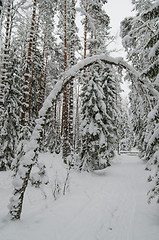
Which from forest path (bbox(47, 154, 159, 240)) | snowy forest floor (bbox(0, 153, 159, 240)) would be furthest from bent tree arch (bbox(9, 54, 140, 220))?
forest path (bbox(47, 154, 159, 240))

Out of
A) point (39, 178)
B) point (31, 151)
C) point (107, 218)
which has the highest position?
point (31, 151)

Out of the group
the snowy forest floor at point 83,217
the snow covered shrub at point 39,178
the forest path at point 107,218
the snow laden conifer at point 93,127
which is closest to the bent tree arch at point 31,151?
the snowy forest floor at point 83,217

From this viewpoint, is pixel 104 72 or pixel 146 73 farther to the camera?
pixel 104 72

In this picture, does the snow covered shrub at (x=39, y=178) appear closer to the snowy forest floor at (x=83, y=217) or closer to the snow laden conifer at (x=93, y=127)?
the snowy forest floor at (x=83, y=217)

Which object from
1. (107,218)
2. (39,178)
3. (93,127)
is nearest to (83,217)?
(107,218)

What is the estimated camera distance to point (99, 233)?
3.52m

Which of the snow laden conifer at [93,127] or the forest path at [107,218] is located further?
the snow laden conifer at [93,127]

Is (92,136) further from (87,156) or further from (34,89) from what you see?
(34,89)

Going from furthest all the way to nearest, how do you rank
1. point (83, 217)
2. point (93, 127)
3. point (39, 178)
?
point (93, 127), point (39, 178), point (83, 217)

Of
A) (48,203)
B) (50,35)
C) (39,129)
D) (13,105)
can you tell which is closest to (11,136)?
(13,105)

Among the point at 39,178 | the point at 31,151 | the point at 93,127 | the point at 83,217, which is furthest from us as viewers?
the point at 93,127

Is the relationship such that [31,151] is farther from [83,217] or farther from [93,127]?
[93,127]

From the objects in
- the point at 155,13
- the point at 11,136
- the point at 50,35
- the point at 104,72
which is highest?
the point at 50,35

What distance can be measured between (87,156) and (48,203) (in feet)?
19.4
